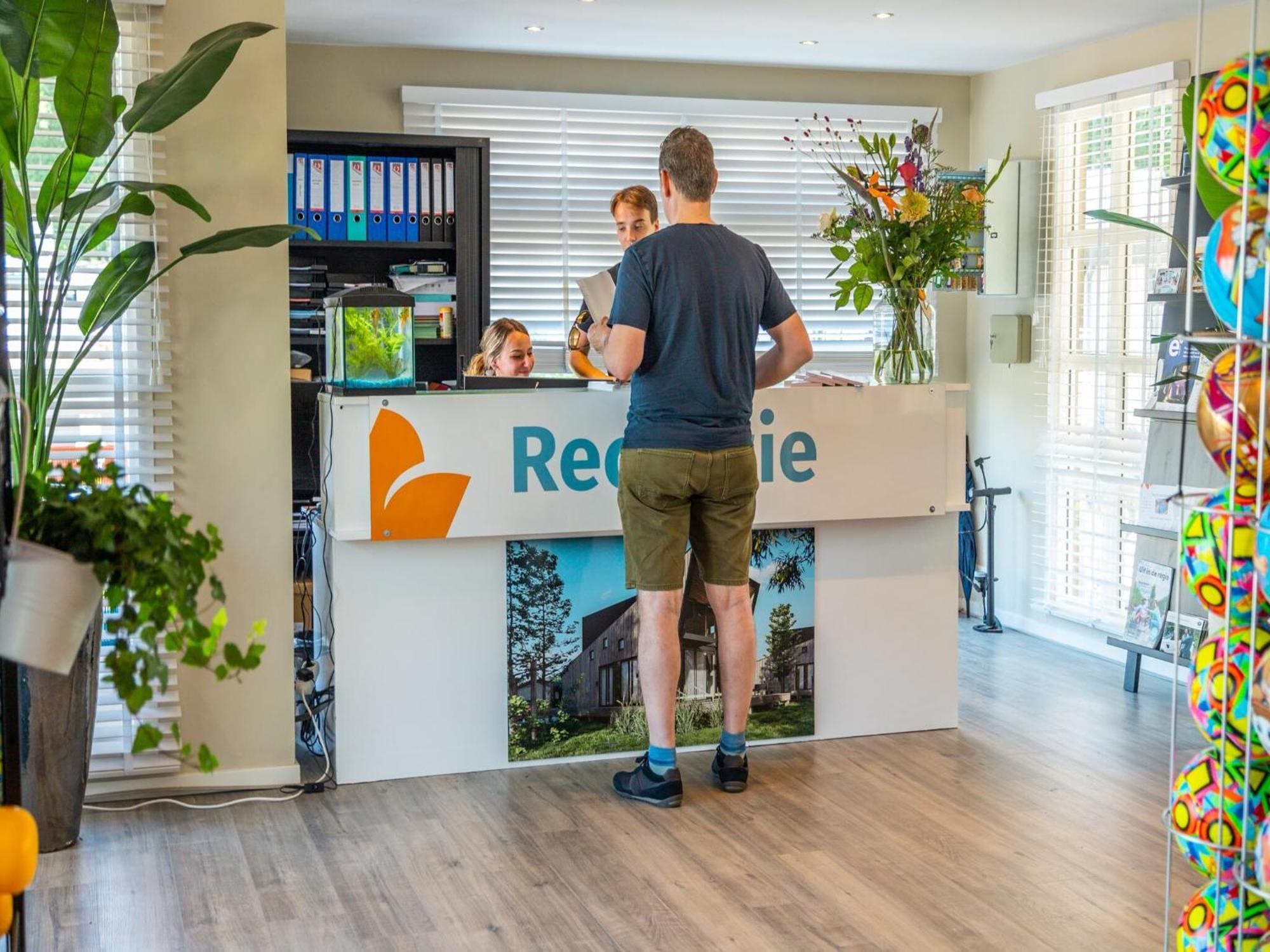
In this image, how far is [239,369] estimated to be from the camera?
358 centimetres

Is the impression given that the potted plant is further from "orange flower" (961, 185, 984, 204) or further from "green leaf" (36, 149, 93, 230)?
"orange flower" (961, 185, 984, 204)

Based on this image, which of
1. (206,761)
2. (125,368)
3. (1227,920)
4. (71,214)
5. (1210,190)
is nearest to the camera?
(206,761)

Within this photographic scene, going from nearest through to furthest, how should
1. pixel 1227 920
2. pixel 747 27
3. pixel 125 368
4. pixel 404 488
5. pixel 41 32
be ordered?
1. pixel 1227 920
2. pixel 41 32
3. pixel 125 368
4. pixel 404 488
5. pixel 747 27

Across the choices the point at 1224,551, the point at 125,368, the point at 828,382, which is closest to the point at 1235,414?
the point at 1224,551

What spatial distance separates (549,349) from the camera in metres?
6.16

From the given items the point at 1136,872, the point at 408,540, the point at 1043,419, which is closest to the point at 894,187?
the point at 408,540

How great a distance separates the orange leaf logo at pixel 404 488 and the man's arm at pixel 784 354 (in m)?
0.87

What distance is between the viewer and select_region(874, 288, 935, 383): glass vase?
404cm

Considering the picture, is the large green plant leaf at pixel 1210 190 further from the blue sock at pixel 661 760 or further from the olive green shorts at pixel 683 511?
the blue sock at pixel 661 760

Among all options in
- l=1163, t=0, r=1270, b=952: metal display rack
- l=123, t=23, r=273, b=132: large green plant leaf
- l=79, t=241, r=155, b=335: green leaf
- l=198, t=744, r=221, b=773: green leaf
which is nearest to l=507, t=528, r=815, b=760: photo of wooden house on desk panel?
l=79, t=241, r=155, b=335: green leaf

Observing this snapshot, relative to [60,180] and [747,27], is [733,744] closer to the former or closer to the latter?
[60,180]

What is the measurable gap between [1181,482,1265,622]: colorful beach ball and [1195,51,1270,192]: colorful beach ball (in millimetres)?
371

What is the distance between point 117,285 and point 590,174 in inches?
125

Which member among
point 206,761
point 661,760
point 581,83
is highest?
point 581,83
